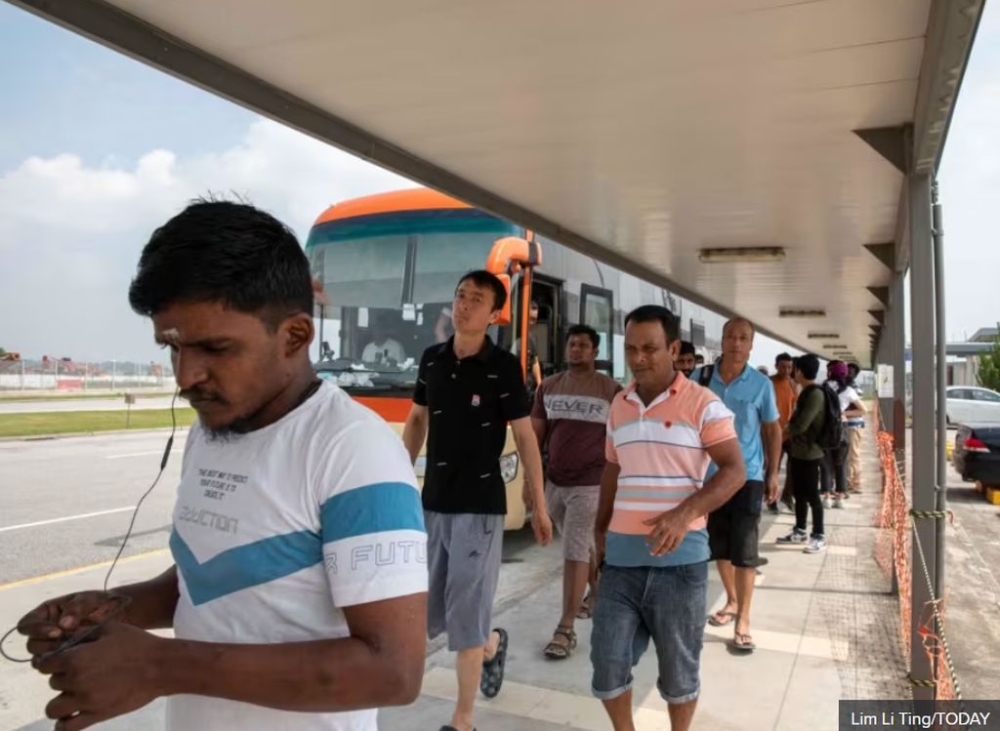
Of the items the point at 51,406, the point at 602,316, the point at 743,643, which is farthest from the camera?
the point at 51,406

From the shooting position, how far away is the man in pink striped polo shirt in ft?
10.2

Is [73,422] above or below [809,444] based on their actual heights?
below

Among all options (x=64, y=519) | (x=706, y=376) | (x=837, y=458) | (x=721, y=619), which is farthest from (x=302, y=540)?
(x=837, y=458)

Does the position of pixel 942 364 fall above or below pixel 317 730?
above

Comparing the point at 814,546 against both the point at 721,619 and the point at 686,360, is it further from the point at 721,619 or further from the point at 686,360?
the point at 721,619

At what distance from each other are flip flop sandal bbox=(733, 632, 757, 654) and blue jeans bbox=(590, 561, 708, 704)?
6.03ft

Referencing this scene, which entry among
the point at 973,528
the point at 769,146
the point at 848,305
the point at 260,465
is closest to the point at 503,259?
the point at 769,146

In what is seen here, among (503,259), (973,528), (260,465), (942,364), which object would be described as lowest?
(973,528)

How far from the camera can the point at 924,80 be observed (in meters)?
3.20

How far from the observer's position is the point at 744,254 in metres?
7.92

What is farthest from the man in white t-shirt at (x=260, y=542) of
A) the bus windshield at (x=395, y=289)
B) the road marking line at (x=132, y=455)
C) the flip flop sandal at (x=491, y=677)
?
the road marking line at (x=132, y=455)

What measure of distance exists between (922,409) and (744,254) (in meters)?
4.20

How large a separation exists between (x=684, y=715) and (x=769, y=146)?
311cm

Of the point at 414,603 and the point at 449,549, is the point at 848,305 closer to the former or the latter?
the point at 449,549
